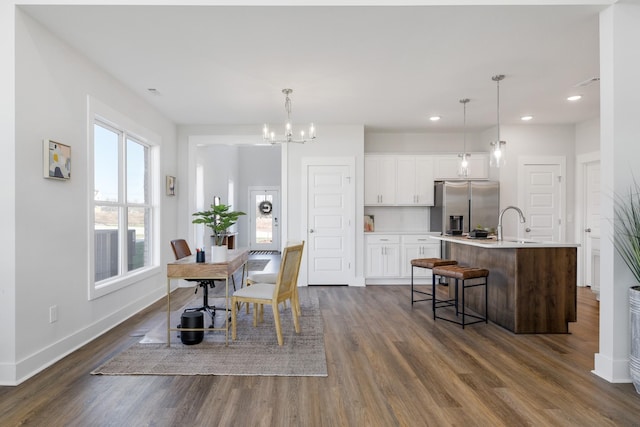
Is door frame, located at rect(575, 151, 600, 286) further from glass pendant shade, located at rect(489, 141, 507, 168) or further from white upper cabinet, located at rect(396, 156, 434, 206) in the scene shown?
glass pendant shade, located at rect(489, 141, 507, 168)

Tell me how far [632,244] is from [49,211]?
4.19m

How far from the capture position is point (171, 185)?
5.24 meters

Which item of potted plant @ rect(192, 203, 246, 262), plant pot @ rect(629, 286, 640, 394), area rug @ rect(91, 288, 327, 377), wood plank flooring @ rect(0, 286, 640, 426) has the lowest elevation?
wood plank flooring @ rect(0, 286, 640, 426)

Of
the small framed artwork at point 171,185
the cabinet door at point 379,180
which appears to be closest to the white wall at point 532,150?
the cabinet door at point 379,180

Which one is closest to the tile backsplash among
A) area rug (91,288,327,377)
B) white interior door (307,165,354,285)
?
white interior door (307,165,354,285)

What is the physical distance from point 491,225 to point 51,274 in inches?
221

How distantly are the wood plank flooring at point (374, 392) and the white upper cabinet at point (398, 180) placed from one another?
9.76 ft

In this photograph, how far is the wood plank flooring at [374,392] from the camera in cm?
195

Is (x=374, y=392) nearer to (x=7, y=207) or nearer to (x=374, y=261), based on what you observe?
(x=7, y=207)

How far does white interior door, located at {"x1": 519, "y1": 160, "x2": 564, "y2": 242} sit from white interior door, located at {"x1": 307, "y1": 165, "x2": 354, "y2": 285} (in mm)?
2896

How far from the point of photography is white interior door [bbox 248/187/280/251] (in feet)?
37.5

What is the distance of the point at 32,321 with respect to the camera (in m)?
2.51

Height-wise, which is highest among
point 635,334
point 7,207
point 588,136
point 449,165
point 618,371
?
point 588,136

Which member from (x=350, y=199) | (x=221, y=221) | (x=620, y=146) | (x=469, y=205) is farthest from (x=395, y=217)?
(x=620, y=146)
